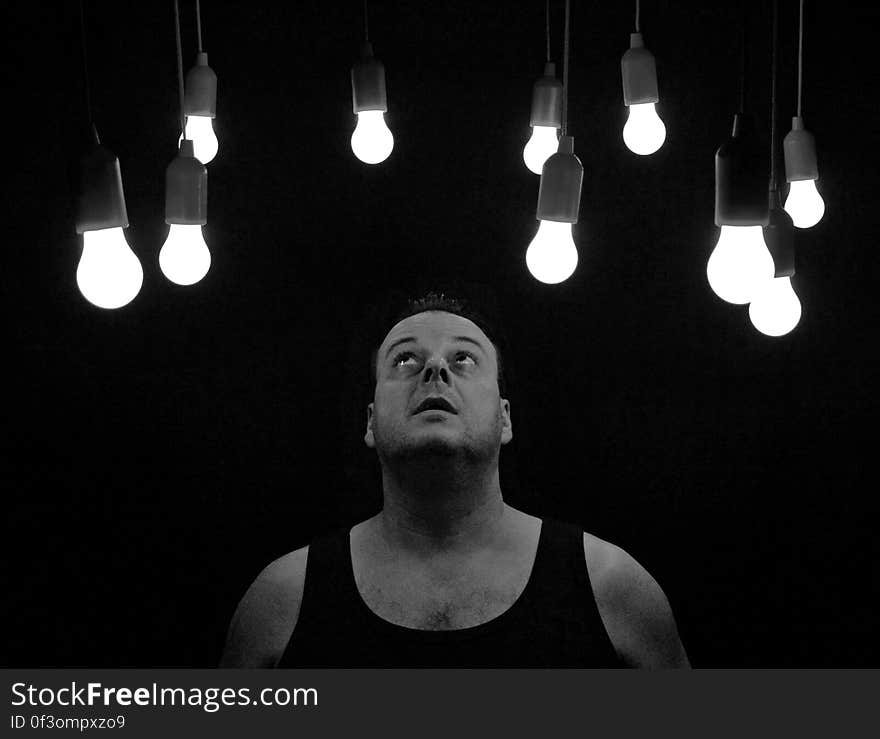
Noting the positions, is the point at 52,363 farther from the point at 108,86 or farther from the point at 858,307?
the point at 858,307

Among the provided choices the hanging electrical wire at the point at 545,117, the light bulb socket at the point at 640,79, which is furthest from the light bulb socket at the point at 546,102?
the light bulb socket at the point at 640,79

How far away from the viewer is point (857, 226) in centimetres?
333

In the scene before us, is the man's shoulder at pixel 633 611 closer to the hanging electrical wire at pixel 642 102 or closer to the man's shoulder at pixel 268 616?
the man's shoulder at pixel 268 616

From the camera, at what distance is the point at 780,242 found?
2.19m

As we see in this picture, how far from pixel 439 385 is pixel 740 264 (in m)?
1.15

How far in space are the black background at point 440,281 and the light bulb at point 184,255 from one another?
110cm

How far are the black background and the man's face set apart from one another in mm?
271

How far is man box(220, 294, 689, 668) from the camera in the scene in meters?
2.76

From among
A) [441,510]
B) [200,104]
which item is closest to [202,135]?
[200,104]

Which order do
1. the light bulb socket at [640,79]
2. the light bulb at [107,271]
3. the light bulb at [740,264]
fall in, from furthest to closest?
the light bulb socket at [640,79] < the light bulb at [107,271] < the light bulb at [740,264]

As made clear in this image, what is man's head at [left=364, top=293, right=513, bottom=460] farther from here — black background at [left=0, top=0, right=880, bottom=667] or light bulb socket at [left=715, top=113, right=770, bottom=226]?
light bulb socket at [left=715, top=113, right=770, bottom=226]

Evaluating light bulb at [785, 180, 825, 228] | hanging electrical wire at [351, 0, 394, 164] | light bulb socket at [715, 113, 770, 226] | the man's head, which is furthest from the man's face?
light bulb socket at [715, 113, 770, 226]

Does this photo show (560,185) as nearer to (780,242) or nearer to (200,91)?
(780,242)

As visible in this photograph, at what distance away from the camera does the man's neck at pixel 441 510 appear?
2877 mm
